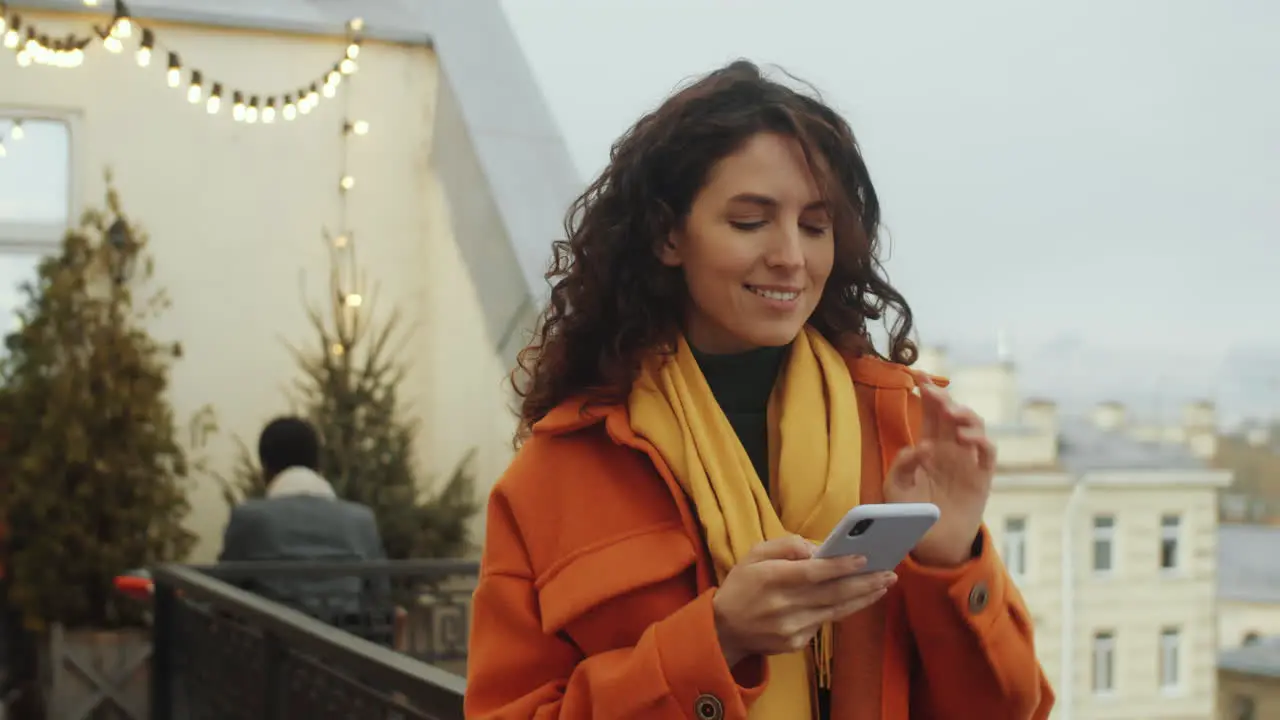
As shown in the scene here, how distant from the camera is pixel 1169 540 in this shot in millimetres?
3082

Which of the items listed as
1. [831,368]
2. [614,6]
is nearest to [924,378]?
[831,368]

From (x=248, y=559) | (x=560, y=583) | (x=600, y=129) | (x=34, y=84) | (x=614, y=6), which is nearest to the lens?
(x=560, y=583)

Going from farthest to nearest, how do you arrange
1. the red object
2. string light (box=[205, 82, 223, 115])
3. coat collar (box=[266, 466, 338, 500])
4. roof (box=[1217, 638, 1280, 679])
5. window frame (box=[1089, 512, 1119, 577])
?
string light (box=[205, 82, 223, 115])
the red object
coat collar (box=[266, 466, 338, 500])
window frame (box=[1089, 512, 1119, 577])
roof (box=[1217, 638, 1280, 679])

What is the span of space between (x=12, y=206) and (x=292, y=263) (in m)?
1.27

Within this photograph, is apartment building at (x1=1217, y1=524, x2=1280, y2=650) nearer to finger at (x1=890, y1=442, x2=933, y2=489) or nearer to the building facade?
finger at (x1=890, y1=442, x2=933, y2=489)

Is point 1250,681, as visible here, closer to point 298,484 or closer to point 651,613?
point 651,613

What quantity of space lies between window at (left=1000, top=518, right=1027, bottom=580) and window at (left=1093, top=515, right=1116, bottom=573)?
0.15 metres

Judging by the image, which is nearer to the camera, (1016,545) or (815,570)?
(815,570)

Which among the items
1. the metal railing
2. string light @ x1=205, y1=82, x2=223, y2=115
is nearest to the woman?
the metal railing

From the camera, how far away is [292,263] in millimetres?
6805

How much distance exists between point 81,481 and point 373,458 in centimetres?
120

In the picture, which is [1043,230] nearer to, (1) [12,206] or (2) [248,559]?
(2) [248,559]

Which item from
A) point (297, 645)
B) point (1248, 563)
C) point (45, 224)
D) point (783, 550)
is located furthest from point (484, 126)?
point (783, 550)

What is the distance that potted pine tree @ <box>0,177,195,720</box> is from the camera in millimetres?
5777
